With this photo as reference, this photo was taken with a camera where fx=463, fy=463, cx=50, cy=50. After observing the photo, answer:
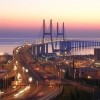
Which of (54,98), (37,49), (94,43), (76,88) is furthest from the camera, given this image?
(94,43)

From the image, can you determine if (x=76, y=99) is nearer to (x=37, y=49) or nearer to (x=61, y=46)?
(x=37, y=49)

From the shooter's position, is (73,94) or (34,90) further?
(34,90)

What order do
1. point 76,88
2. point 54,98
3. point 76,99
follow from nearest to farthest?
point 54,98 → point 76,99 → point 76,88

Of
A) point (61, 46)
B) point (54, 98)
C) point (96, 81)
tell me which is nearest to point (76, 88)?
point (54, 98)

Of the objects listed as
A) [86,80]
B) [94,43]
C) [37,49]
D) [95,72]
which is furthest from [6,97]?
[94,43]

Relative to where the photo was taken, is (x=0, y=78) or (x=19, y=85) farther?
(x=0, y=78)

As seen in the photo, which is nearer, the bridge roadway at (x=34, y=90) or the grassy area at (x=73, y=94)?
the bridge roadway at (x=34, y=90)

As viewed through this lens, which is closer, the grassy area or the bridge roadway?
the bridge roadway
